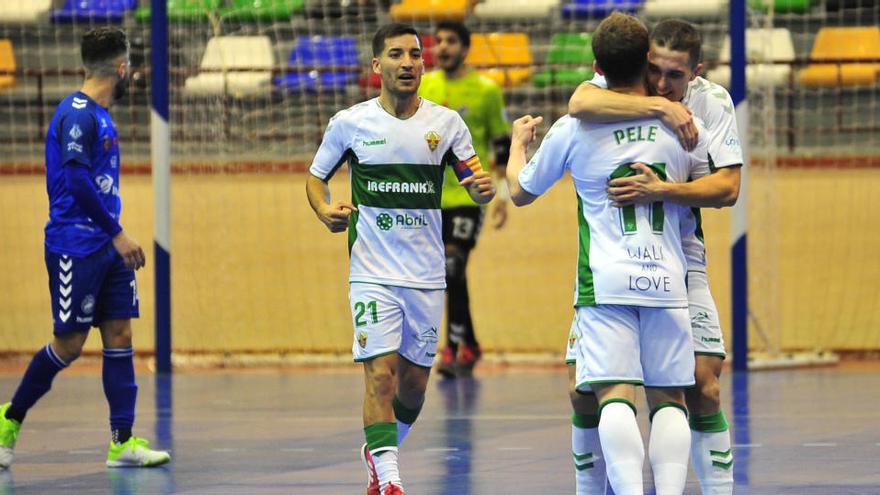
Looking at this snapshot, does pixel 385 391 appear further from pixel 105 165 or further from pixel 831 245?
pixel 831 245

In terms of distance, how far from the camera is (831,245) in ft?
40.4

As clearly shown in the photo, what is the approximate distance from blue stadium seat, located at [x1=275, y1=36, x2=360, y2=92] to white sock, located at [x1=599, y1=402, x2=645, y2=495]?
8.75 metres

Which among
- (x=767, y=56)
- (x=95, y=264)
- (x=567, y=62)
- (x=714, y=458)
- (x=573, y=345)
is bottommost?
(x=714, y=458)

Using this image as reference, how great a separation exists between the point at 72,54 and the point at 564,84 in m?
4.51

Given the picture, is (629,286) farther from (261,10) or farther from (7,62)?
(7,62)

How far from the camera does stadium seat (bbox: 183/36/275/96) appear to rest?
492 inches

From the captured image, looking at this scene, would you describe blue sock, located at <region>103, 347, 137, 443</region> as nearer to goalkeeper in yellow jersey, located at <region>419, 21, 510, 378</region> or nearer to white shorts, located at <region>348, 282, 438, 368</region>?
white shorts, located at <region>348, 282, 438, 368</region>

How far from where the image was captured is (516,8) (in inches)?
562

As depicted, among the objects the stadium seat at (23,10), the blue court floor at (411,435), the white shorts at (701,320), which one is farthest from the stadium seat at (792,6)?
the white shorts at (701,320)

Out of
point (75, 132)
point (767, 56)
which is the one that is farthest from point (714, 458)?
point (767, 56)

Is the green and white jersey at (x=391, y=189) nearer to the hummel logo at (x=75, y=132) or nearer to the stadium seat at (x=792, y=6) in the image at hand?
the hummel logo at (x=75, y=132)

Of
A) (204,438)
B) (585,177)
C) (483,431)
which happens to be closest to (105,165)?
(204,438)

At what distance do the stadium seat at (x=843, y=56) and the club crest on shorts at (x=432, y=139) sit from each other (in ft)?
24.6

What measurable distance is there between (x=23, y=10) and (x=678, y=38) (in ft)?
33.2
